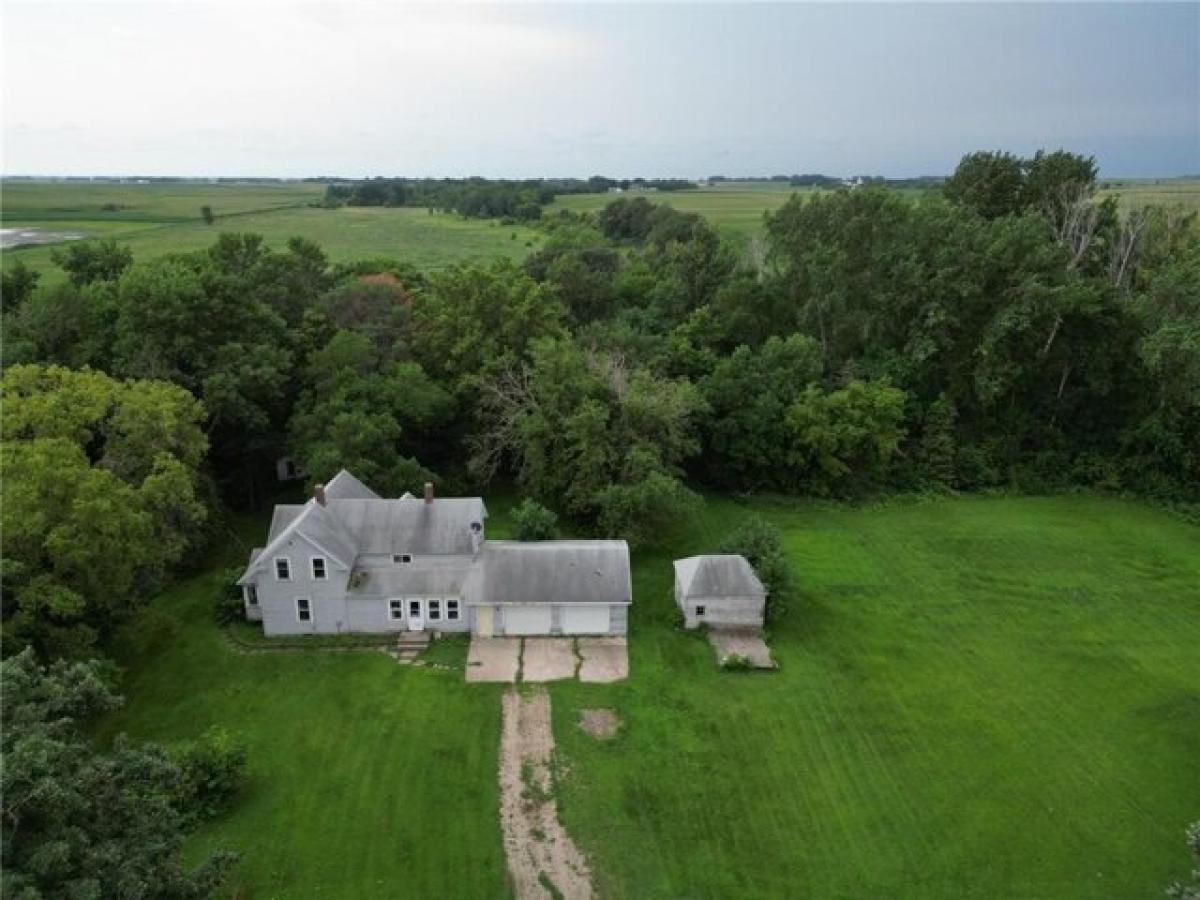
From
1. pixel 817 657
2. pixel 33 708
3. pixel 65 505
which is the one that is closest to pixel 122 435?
pixel 65 505

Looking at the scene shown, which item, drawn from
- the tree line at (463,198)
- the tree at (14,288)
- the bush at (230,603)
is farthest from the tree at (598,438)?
the tree line at (463,198)

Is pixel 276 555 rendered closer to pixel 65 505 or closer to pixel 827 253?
pixel 65 505

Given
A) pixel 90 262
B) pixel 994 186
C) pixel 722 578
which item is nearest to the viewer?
pixel 722 578

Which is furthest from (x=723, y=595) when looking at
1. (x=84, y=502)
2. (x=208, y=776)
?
(x=84, y=502)

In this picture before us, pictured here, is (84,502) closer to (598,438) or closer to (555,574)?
(555,574)

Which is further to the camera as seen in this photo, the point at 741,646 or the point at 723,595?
the point at 723,595

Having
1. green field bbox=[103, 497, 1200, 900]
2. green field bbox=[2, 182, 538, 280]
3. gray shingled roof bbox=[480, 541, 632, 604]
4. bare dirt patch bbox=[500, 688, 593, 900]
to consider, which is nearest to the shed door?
gray shingled roof bbox=[480, 541, 632, 604]
